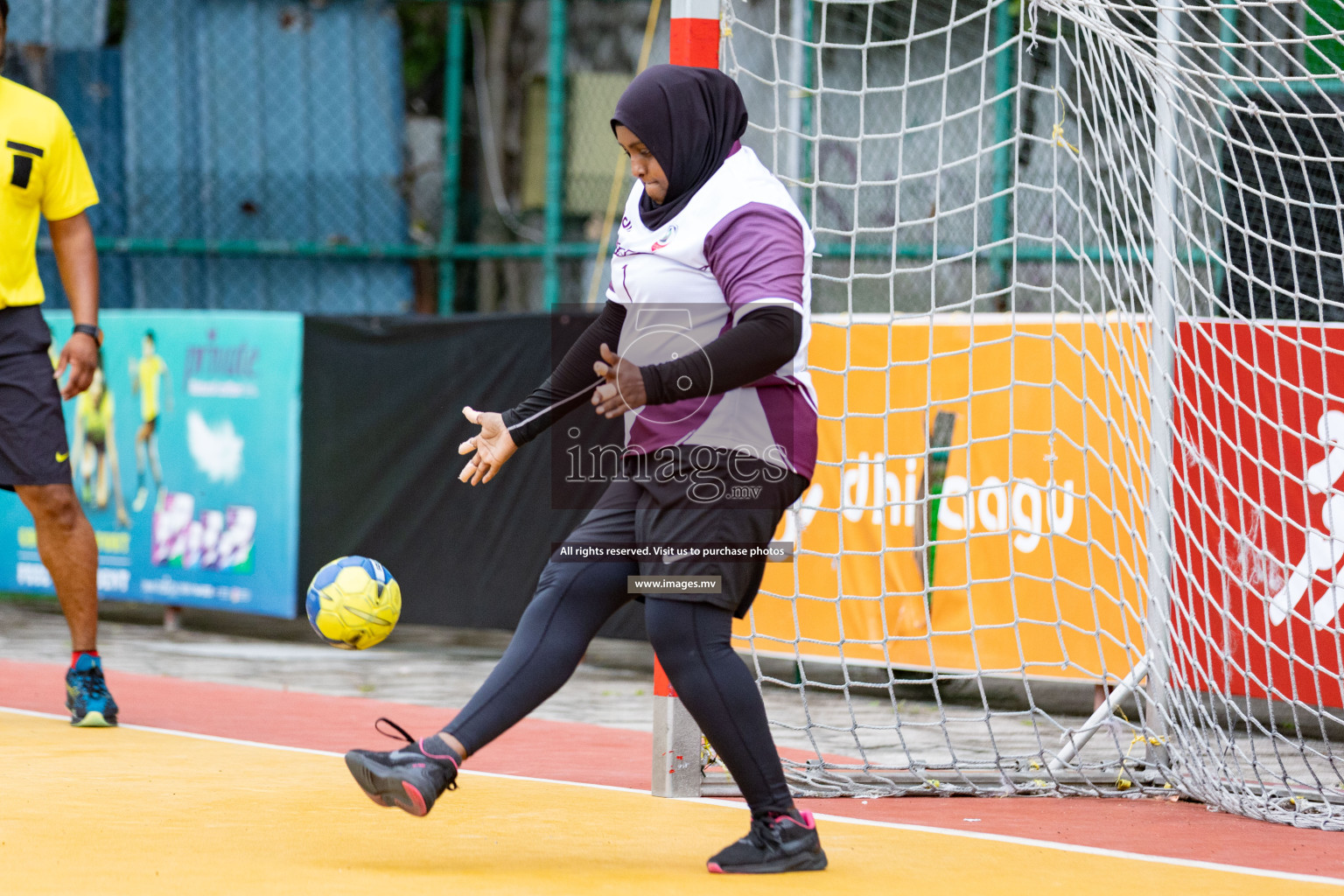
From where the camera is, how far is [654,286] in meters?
4.19

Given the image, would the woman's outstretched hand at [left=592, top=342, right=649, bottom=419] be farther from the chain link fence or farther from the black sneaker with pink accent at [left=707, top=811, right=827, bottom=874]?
the chain link fence

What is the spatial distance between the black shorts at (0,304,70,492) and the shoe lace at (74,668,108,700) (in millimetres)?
678

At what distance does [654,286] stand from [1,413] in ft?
9.65

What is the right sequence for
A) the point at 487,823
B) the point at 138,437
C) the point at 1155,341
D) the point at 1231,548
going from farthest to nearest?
the point at 138,437 < the point at 1231,548 < the point at 1155,341 < the point at 487,823

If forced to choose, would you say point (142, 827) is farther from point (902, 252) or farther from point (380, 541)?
point (902, 252)

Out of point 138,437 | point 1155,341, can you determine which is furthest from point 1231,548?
point 138,437

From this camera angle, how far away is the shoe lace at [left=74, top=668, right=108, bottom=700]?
6.10 metres

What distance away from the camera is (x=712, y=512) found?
3994 mm

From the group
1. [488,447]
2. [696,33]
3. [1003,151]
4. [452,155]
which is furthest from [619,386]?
[452,155]

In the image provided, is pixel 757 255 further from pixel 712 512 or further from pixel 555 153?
pixel 555 153

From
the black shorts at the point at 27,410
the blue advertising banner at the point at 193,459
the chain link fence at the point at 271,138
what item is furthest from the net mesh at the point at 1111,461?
the chain link fence at the point at 271,138

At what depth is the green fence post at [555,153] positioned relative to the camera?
41.1ft

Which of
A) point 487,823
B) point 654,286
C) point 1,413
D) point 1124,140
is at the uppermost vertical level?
point 1124,140

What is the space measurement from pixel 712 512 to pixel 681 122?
91 cm
